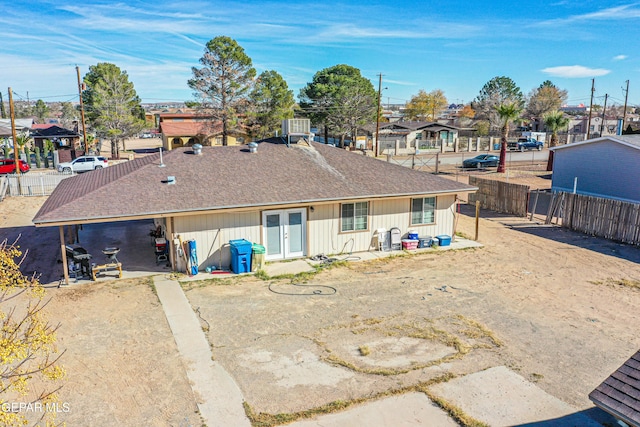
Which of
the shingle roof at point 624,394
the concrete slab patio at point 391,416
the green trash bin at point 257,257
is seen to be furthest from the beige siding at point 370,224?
the shingle roof at point 624,394

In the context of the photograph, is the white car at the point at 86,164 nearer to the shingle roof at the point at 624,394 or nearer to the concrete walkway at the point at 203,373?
the concrete walkway at the point at 203,373

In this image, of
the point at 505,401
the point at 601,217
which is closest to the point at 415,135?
the point at 601,217

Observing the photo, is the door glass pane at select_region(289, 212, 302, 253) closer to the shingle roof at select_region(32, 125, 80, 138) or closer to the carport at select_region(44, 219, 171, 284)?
the carport at select_region(44, 219, 171, 284)

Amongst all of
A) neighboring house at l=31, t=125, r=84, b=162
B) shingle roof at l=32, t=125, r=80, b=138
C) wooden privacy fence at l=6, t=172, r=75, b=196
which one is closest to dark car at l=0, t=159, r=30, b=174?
neighboring house at l=31, t=125, r=84, b=162

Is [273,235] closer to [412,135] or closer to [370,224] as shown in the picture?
[370,224]

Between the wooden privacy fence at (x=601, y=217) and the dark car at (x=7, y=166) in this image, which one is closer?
the wooden privacy fence at (x=601, y=217)

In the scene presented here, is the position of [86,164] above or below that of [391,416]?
above
